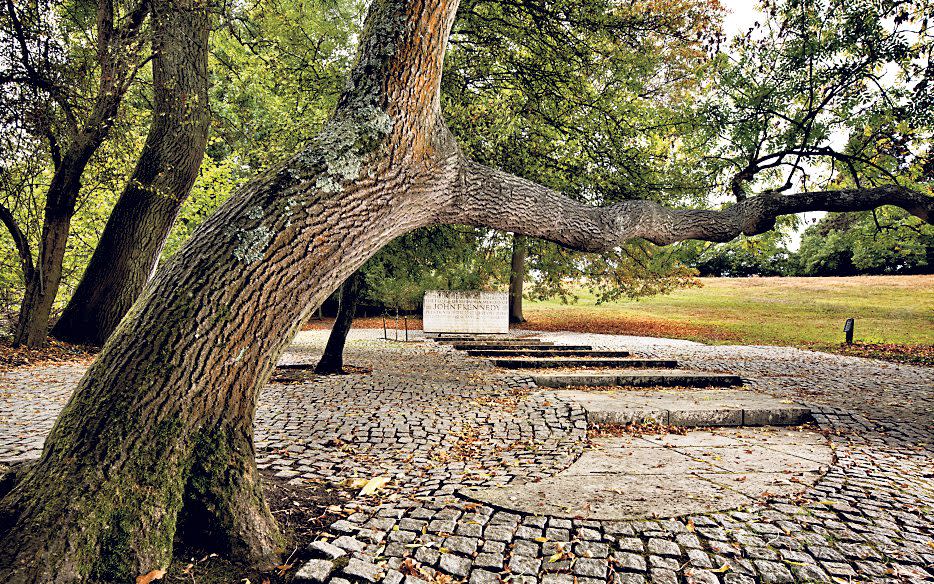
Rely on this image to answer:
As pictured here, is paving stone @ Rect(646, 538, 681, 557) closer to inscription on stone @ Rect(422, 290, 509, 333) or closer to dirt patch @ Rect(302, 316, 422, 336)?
inscription on stone @ Rect(422, 290, 509, 333)

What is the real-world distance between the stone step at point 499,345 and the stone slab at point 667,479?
7.68m

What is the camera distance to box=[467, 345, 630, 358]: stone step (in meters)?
12.1

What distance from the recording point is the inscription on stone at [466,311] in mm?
17484

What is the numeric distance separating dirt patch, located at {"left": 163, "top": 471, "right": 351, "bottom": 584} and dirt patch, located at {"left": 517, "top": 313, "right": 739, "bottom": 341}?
17688mm

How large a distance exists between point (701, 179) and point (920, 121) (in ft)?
11.8

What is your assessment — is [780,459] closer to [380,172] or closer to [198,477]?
[380,172]

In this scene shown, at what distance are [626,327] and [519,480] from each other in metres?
19.1

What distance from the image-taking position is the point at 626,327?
2208cm

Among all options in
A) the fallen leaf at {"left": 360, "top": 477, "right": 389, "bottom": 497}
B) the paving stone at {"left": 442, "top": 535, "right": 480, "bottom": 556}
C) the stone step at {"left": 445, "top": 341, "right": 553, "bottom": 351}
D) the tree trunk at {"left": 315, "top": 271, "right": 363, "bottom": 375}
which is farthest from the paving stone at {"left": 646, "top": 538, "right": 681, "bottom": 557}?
the stone step at {"left": 445, "top": 341, "right": 553, "bottom": 351}

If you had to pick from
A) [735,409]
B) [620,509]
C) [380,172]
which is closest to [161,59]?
[380,172]

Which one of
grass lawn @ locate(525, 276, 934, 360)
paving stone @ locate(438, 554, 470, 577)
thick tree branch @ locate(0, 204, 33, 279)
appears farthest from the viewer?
grass lawn @ locate(525, 276, 934, 360)

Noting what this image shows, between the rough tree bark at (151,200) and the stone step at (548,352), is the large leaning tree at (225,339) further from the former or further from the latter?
the stone step at (548,352)

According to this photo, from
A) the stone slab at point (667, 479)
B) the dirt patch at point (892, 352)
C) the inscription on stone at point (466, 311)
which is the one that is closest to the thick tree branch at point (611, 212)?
the stone slab at point (667, 479)

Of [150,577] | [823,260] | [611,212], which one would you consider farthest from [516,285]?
[823,260]
